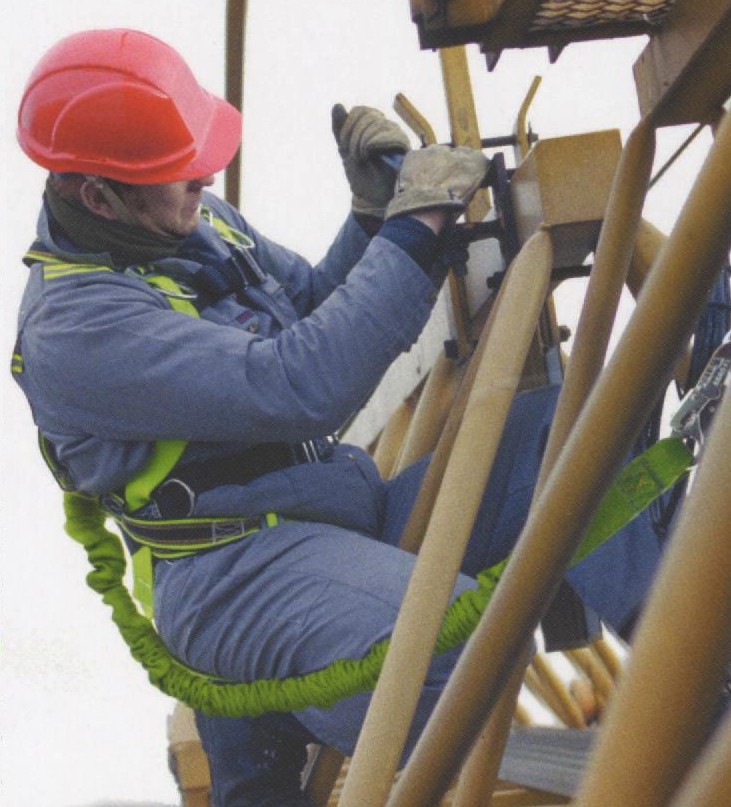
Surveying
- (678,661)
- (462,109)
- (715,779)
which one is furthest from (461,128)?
(715,779)

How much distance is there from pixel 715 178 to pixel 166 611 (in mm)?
1509

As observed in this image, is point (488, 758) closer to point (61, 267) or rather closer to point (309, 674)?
point (309, 674)

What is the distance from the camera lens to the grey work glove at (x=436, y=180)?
2.42 metres

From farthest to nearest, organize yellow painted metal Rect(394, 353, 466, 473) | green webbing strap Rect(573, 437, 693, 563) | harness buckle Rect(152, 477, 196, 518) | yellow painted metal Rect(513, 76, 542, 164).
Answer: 1. yellow painted metal Rect(394, 353, 466, 473)
2. yellow painted metal Rect(513, 76, 542, 164)
3. harness buckle Rect(152, 477, 196, 518)
4. green webbing strap Rect(573, 437, 693, 563)

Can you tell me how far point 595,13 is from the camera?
2064mm

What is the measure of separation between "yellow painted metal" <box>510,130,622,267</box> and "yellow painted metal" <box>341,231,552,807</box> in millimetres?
67

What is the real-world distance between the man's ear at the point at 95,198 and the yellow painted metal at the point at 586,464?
53.4 inches

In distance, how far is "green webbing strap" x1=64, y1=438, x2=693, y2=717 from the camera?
1.68 meters

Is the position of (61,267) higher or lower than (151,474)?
higher

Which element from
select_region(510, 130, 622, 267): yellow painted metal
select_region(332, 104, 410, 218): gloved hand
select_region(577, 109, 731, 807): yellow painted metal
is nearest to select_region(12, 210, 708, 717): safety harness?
select_region(332, 104, 410, 218): gloved hand

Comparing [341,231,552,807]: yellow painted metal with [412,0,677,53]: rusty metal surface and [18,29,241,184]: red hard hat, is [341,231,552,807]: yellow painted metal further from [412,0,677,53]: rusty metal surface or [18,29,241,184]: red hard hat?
[18,29,241,184]: red hard hat

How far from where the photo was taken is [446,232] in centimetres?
252

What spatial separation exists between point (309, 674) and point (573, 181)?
835mm

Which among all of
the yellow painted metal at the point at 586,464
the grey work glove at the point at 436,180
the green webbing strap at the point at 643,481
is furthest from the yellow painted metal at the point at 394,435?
the yellow painted metal at the point at 586,464
